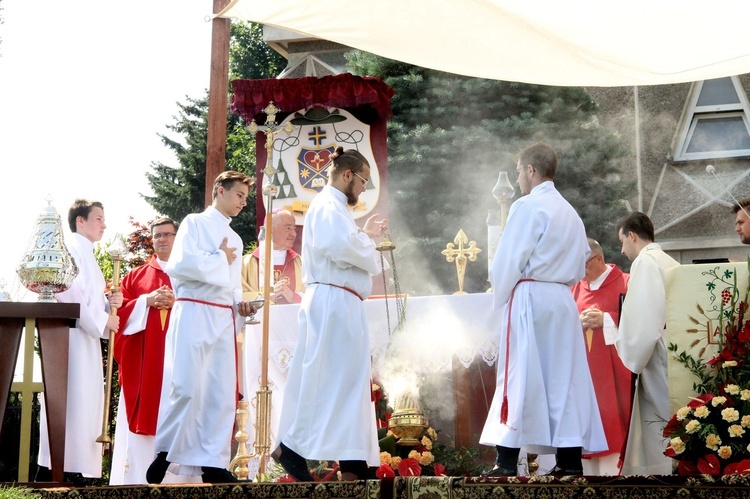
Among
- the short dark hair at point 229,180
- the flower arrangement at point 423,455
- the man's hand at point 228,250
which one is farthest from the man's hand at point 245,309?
the flower arrangement at point 423,455

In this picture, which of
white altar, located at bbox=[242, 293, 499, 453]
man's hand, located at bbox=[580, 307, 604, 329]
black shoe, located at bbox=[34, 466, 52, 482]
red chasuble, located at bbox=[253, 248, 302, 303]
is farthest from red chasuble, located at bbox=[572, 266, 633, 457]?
black shoe, located at bbox=[34, 466, 52, 482]

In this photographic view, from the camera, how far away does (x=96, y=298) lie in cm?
783

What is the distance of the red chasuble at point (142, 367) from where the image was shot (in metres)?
8.23

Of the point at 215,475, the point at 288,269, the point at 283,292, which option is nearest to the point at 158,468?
the point at 215,475

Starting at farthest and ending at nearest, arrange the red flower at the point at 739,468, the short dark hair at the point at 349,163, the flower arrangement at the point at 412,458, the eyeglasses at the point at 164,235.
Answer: the eyeglasses at the point at 164,235, the flower arrangement at the point at 412,458, the short dark hair at the point at 349,163, the red flower at the point at 739,468

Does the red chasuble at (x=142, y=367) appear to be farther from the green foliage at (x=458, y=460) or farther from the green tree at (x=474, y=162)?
the green tree at (x=474, y=162)

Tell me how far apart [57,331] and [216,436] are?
124 cm

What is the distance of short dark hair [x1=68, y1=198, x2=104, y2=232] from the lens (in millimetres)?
8078

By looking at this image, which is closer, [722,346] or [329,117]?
[722,346]

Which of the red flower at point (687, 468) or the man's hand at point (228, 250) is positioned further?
Result: the man's hand at point (228, 250)

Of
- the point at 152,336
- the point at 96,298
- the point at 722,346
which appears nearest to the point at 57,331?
the point at 96,298

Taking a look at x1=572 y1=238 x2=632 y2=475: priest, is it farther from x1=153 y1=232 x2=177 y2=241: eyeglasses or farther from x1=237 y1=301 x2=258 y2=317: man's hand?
x1=153 y1=232 x2=177 y2=241: eyeglasses

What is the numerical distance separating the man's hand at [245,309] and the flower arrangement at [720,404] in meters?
2.91

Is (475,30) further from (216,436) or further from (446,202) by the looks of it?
(446,202)
